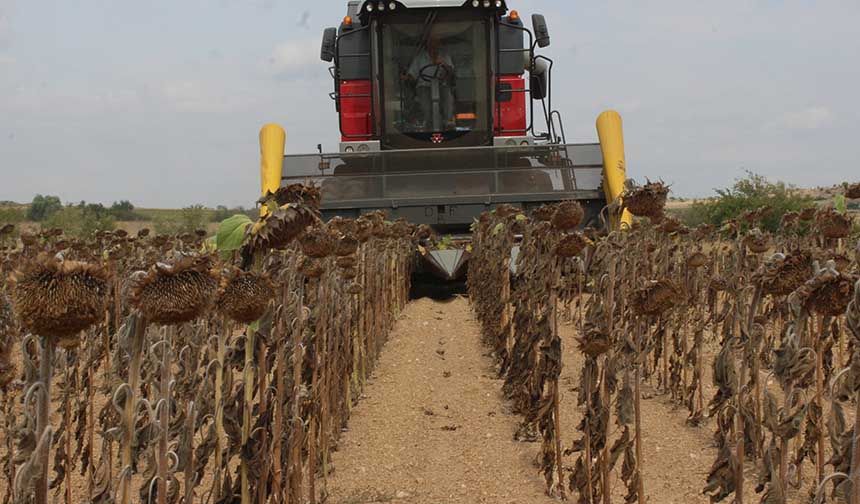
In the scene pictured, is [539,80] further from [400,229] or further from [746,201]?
[746,201]

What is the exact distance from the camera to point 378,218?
756 cm

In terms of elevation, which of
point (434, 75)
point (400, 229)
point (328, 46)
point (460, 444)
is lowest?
point (460, 444)

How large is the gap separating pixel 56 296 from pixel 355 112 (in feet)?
40.2

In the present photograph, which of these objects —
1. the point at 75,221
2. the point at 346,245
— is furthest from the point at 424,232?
the point at 75,221

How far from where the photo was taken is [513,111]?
13578mm

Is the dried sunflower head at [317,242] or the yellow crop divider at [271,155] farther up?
the yellow crop divider at [271,155]

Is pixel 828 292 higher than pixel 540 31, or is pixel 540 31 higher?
pixel 540 31

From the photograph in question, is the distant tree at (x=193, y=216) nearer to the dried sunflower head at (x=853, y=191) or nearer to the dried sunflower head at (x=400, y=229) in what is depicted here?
the dried sunflower head at (x=400, y=229)

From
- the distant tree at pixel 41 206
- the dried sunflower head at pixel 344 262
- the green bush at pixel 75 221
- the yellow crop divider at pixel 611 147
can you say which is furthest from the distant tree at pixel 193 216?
the dried sunflower head at pixel 344 262

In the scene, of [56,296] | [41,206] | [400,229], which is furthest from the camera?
[41,206]

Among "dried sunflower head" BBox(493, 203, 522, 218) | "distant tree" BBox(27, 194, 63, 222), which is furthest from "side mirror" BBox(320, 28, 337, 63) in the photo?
"distant tree" BBox(27, 194, 63, 222)

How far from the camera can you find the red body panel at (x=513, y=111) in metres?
13.4

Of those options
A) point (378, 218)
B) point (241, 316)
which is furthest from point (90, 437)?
point (378, 218)

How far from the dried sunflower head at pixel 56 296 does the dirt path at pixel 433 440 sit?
3144mm
